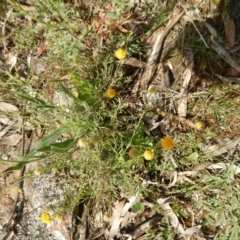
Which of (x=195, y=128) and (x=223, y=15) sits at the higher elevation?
(x=223, y=15)

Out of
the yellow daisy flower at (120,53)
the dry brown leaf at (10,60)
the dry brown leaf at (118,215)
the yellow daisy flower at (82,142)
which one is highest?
the yellow daisy flower at (120,53)

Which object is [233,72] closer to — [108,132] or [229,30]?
[229,30]

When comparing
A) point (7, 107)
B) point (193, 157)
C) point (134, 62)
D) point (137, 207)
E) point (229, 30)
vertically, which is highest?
point (229, 30)

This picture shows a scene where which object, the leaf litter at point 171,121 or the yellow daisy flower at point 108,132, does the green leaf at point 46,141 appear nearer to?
the yellow daisy flower at point 108,132

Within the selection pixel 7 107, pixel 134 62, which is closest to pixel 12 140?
pixel 7 107

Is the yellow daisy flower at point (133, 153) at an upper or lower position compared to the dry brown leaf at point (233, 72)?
lower

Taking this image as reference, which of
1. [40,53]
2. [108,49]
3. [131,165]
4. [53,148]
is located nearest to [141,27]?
[108,49]

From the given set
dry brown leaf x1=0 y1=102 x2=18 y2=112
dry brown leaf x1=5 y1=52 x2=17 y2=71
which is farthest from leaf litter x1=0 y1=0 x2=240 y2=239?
dry brown leaf x1=0 y1=102 x2=18 y2=112

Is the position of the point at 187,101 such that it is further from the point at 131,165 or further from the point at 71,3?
the point at 71,3

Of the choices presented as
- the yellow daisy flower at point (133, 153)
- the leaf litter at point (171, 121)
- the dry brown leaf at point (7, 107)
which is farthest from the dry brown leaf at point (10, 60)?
the yellow daisy flower at point (133, 153)
